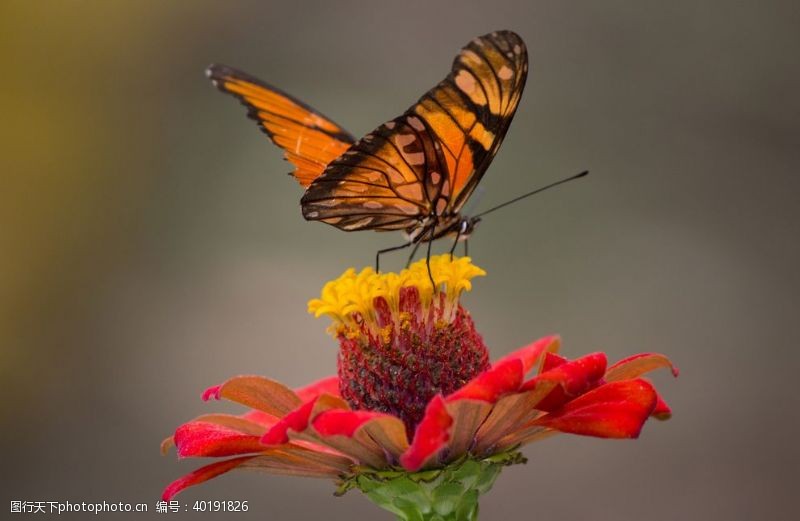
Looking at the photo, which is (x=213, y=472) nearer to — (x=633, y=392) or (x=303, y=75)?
(x=633, y=392)

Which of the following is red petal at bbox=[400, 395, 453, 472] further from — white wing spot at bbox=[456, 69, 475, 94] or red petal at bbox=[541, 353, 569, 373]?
white wing spot at bbox=[456, 69, 475, 94]

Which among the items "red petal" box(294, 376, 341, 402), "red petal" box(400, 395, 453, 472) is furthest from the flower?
"red petal" box(294, 376, 341, 402)

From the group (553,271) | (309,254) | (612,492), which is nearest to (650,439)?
(612,492)

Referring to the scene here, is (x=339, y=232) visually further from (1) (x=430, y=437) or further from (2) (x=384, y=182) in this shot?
(1) (x=430, y=437)

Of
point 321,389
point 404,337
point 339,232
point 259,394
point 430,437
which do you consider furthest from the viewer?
point 339,232

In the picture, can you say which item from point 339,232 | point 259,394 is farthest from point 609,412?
point 339,232

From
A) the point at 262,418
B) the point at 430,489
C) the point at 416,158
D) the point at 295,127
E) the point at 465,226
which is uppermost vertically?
the point at 295,127
